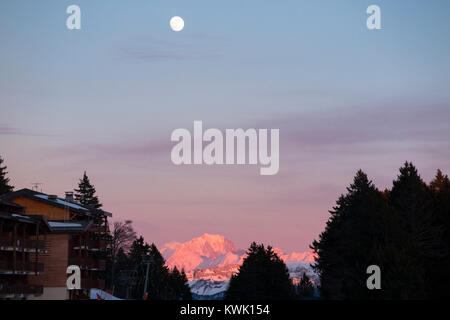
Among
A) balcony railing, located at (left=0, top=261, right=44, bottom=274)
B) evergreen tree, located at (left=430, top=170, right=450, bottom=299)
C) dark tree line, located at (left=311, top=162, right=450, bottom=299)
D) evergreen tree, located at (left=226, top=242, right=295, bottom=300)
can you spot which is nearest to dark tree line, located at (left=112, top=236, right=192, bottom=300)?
evergreen tree, located at (left=226, top=242, right=295, bottom=300)

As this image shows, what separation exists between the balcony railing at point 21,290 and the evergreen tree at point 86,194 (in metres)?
75.8

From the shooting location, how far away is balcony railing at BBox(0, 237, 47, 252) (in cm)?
7961

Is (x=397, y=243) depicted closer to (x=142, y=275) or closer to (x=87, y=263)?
(x=87, y=263)

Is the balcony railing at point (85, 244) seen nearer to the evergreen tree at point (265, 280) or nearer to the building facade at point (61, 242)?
the building facade at point (61, 242)

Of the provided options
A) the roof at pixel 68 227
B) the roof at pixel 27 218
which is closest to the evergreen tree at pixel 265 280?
the roof at pixel 68 227

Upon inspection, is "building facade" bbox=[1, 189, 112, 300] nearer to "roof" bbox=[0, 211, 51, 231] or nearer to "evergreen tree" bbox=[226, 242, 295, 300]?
"roof" bbox=[0, 211, 51, 231]

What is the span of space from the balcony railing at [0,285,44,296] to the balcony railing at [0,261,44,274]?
163 cm

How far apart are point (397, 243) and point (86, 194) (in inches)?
3629

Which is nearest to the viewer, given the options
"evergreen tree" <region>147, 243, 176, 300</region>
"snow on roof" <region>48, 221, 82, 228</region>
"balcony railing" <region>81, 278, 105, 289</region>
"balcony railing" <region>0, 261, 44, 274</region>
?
"balcony railing" <region>0, 261, 44, 274</region>

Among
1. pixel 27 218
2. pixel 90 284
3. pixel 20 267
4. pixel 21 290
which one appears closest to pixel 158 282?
pixel 90 284

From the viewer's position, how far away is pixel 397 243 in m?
85.1

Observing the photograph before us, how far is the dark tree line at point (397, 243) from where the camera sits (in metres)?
80.4
